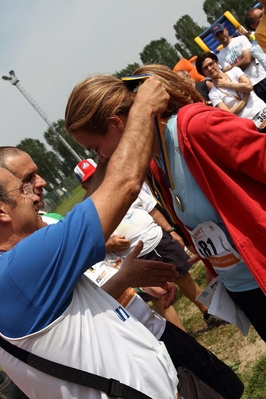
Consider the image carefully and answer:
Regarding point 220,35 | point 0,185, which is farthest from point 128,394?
point 220,35

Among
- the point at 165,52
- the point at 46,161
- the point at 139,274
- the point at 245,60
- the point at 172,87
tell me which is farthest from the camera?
the point at 46,161

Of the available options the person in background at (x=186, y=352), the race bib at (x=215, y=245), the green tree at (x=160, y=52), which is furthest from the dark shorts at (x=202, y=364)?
the green tree at (x=160, y=52)

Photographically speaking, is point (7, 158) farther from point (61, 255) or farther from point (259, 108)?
point (259, 108)

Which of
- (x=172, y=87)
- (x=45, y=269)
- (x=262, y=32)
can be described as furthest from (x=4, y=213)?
(x=262, y=32)

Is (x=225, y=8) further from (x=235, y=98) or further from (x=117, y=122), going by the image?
(x=117, y=122)

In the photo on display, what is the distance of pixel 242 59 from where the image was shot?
677cm

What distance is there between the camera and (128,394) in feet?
5.24

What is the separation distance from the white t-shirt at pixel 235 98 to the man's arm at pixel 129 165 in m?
4.11

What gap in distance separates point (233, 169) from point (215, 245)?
0.43 metres

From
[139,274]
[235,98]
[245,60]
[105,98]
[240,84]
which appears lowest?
[139,274]

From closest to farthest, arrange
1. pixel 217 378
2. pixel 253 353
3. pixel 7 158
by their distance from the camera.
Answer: pixel 7 158 → pixel 217 378 → pixel 253 353

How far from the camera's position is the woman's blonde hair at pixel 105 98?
2025 mm

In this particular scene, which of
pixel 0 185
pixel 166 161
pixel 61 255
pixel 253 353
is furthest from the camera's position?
pixel 253 353

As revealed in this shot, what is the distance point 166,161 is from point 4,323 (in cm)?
101
